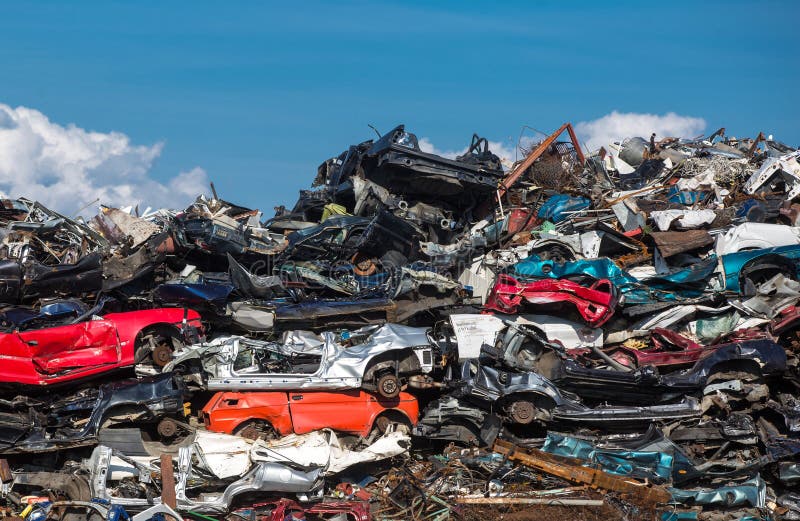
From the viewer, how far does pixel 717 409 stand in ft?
37.0

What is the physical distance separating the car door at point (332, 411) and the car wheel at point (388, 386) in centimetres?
24

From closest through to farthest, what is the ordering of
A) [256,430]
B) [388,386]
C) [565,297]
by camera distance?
1. [256,430]
2. [388,386]
3. [565,297]

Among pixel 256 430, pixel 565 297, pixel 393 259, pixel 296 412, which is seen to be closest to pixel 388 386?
pixel 296 412

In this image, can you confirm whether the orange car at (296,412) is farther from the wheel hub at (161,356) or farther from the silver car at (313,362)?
the wheel hub at (161,356)

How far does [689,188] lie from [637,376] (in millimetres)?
9352

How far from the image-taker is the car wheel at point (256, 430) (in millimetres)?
10914

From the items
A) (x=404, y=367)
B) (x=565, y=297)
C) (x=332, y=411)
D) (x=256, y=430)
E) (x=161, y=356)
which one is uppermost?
(x=565, y=297)

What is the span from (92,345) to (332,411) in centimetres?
391

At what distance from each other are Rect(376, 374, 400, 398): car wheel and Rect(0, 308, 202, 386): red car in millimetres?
3300

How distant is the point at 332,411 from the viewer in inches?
441

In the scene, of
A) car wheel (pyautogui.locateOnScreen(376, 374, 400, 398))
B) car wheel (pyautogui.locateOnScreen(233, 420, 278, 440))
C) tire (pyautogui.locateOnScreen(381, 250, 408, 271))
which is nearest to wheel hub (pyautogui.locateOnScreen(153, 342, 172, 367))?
car wheel (pyautogui.locateOnScreen(233, 420, 278, 440))

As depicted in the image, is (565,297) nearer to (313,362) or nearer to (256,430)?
(313,362)

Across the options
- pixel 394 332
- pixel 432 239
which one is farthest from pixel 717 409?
pixel 432 239

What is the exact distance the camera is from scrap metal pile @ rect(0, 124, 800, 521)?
31.8 feet
